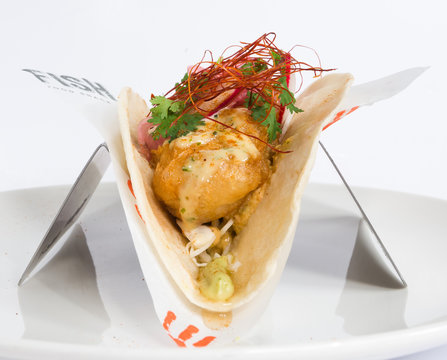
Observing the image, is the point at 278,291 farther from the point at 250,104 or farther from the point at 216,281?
the point at 250,104

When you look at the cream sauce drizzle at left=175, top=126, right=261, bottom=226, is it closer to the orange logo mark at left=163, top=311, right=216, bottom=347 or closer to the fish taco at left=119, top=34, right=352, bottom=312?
the fish taco at left=119, top=34, right=352, bottom=312

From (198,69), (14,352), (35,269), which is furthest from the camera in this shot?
(198,69)

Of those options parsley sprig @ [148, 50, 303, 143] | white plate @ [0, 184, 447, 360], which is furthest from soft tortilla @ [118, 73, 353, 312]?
white plate @ [0, 184, 447, 360]

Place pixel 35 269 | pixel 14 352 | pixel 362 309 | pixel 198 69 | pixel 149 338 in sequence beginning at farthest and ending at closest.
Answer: pixel 198 69
pixel 35 269
pixel 362 309
pixel 149 338
pixel 14 352

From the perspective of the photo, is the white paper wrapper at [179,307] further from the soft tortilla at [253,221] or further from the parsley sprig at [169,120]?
the parsley sprig at [169,120]

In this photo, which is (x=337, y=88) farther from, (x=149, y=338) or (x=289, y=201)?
(x=149, y=338)

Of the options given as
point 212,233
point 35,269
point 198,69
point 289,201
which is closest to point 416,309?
point 289,201
